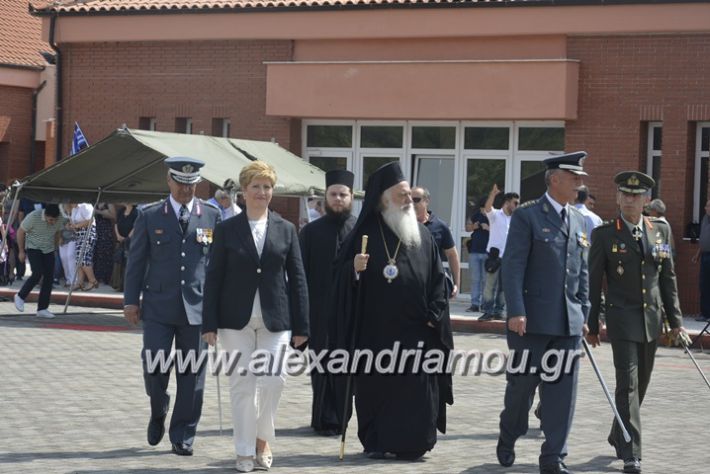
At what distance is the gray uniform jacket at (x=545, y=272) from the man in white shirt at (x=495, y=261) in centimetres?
1110

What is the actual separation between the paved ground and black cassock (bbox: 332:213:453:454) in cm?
23

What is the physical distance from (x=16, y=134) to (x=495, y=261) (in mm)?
17953

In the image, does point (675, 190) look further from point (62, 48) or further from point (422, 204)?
point (62, 48)

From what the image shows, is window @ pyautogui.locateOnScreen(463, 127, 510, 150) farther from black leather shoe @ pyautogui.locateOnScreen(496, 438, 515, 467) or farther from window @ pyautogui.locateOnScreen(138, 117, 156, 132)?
black leather shoe @ pyautogui.locateOnScreen(496, 438, 515, 467)

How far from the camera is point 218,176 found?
20297mm

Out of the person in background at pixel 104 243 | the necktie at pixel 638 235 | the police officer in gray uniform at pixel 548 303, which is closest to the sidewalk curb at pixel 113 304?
the person in background at pixel 104 243

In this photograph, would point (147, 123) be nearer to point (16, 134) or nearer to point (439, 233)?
point (16, 134)

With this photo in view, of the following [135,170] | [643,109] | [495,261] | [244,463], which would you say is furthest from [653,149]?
[244,463]

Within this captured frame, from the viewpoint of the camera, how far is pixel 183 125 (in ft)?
90.3

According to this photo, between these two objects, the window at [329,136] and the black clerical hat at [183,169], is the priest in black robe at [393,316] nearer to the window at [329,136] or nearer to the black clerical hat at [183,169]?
the black clerical hat at [183,169]

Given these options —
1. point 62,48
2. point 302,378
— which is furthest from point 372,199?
point 62,48

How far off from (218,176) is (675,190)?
23.7ft

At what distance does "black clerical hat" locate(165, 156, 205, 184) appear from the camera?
9.94 m

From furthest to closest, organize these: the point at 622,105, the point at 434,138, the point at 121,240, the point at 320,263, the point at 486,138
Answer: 1. the point at 121,240
2. the point at 434,138
3. the point at 486,138
4. the point at 622,105
5. the point at 320,263
